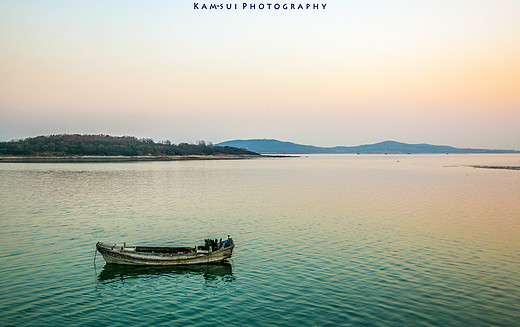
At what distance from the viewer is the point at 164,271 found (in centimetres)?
2516

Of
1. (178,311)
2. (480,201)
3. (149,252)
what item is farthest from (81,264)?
(480,201)

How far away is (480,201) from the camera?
57562 mm

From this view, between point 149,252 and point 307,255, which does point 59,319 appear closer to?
point 149,252

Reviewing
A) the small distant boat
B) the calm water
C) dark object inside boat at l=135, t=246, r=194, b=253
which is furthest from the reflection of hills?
dark object inside boat at l=135, t=246, r=194, b=253

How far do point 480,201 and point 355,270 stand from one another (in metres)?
42.0

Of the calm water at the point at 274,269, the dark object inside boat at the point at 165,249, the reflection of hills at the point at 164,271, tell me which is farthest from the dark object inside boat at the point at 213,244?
the calm water at the point at 274,269

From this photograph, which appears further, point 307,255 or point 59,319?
point 307,255

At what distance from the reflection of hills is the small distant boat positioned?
283mm

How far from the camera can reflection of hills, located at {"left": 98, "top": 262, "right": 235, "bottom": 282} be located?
24286 millimetres

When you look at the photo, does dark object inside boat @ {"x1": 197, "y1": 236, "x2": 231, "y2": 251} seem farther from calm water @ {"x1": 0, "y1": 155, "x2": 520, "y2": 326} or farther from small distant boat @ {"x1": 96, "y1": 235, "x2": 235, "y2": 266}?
calm water @ {"x1": 0, "y1": 155, "x2": 520, "y2": 326}

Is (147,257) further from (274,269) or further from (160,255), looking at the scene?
(274,269)

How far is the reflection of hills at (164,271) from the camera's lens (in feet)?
79.7

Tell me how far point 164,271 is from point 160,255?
1.13 m

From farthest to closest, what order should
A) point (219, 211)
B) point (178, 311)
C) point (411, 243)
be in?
point (219, 211) → point (411, 243) → point (178, 311)
